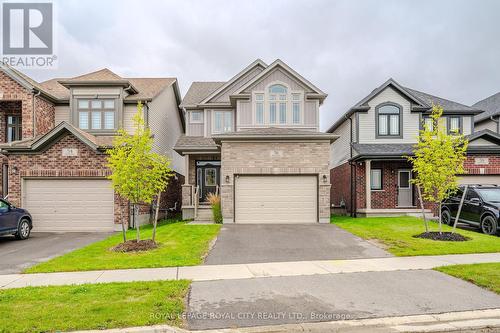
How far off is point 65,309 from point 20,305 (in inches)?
35.4

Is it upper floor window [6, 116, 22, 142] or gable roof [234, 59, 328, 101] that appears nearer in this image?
gable roof [234, 59, 328, 101]

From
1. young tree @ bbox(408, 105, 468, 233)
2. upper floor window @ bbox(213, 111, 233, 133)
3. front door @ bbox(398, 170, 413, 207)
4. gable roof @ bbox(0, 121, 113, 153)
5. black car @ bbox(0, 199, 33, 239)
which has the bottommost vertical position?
black car @ bbox(0, 199, 33, 239)

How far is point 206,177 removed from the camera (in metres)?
21.2

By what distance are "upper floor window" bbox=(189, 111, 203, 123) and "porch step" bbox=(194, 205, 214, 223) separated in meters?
5.92

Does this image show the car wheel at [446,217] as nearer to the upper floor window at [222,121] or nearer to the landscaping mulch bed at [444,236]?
the landscaping mulch bed at [444,236]

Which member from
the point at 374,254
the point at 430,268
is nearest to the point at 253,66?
the point at 374,254

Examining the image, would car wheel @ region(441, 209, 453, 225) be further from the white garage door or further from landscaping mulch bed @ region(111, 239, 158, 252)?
landscaping mulch bed @ region(111, 239, 158, 252)

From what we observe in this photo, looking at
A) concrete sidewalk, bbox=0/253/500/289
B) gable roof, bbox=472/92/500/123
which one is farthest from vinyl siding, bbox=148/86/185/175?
gable roof, bbox=472/92/500/123

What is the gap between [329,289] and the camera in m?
6.49

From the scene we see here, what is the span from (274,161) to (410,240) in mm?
6971

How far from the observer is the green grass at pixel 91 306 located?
4.83m

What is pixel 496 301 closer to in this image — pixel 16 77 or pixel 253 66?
pixel 253 66

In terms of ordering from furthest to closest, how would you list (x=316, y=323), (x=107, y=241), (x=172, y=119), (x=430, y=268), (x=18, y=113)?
(x=172, y=119)
(x=18, y=113)
(x=107, y=241)
(x=430, y=268)
(x=316, y=323)

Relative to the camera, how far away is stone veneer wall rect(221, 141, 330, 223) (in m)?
16.2
